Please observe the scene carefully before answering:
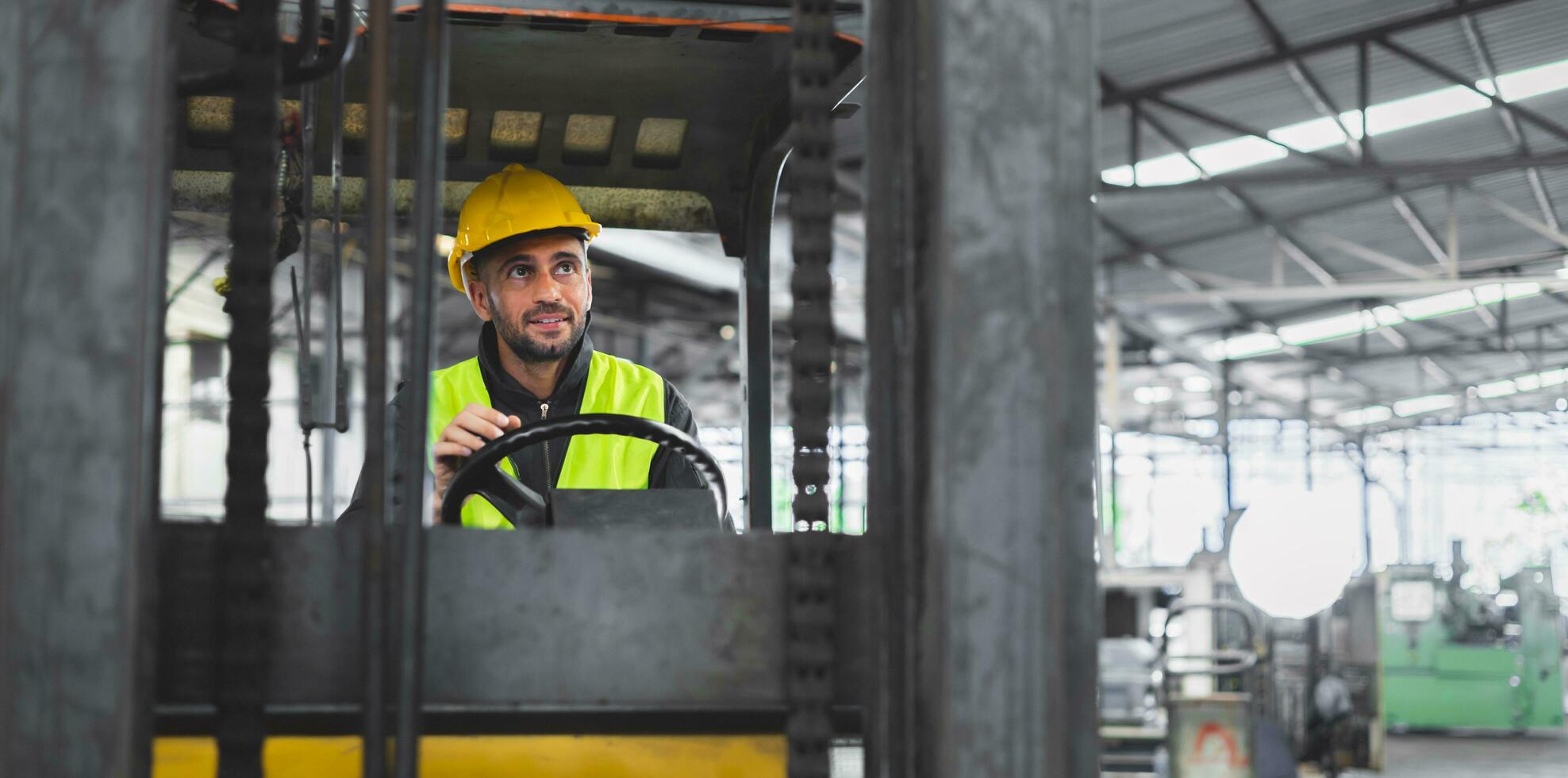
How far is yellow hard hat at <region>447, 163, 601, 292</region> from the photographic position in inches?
121

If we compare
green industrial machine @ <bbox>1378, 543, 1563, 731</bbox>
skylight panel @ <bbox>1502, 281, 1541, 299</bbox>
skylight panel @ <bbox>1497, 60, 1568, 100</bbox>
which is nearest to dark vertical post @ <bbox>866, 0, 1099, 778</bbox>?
skylight panel @ <bbox>1497, 60, 1568, 100</bbox>

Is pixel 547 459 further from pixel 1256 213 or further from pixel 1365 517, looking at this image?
pixel 1365 517

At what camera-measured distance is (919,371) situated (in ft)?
4.79

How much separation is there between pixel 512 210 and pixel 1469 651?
15.9 m

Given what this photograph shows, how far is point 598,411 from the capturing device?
117 inches

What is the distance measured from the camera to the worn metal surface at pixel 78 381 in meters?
1.33

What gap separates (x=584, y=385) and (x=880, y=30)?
179 cm

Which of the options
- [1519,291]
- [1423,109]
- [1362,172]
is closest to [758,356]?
[1362,172]

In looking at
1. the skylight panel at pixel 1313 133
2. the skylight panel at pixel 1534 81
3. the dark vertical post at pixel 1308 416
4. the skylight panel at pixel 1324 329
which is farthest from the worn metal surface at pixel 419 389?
the dark vertical post at pixel 1308 416

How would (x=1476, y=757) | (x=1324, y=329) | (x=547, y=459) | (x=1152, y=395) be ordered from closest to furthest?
(x=547, y=459) → (x=1476, y=757) → (x=1324, y=329) → (x=1152, y=395)

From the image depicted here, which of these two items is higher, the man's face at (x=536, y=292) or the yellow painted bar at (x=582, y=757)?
the man's face at (x=536, y=292)

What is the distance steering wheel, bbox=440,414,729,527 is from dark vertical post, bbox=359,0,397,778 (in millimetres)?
780

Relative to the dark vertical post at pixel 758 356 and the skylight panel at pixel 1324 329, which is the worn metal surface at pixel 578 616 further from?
the skylight panel at pixel 1324 329

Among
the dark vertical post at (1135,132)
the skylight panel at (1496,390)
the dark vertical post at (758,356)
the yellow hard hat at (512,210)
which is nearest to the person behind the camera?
the yellow hard hat at (512,210)
